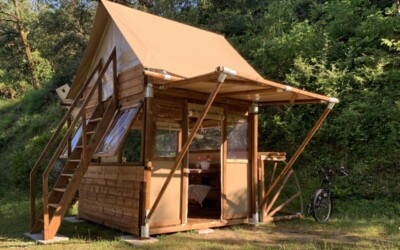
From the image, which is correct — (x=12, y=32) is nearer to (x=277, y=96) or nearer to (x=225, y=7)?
(x=225, y=7)

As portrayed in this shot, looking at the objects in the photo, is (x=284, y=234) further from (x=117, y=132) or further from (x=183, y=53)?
(x=183, y=53)

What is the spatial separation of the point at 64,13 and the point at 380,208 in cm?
1653

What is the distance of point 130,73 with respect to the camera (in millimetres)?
6777

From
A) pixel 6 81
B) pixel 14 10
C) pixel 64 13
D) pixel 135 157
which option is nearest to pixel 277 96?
pixel 135 157

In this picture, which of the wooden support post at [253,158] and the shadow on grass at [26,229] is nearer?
the shadow on grass at [26,229]

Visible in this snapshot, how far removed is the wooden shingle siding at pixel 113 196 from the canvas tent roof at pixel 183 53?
1789 millimetres

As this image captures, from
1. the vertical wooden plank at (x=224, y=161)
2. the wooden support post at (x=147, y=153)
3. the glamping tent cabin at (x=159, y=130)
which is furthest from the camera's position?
the vertical wooden plank at (x=224, y=161)

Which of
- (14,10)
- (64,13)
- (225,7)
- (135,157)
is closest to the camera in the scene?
(135,157)

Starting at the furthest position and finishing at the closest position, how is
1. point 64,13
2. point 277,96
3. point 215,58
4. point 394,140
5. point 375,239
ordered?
point 64,13, point 394,140, point 215,58, point 277,96, point 375,239

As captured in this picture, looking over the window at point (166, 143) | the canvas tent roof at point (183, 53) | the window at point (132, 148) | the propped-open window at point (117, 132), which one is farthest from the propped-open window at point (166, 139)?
the window at point (132, 148)

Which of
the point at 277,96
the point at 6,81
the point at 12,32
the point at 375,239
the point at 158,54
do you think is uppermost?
the point at 12,32

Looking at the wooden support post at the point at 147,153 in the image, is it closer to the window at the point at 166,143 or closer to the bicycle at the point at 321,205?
the window at the point at 166,143

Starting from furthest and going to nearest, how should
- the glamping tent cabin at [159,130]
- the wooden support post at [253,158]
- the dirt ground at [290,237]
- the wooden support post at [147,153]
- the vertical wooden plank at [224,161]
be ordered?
the wooden support post at [253,158] < the vertical wooden plank at [224,161] < the glamping tent cabin at [159,130] < the wooden support post at [147,153] < the dirt ground at [290,237]

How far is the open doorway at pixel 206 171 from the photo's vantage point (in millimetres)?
7434
